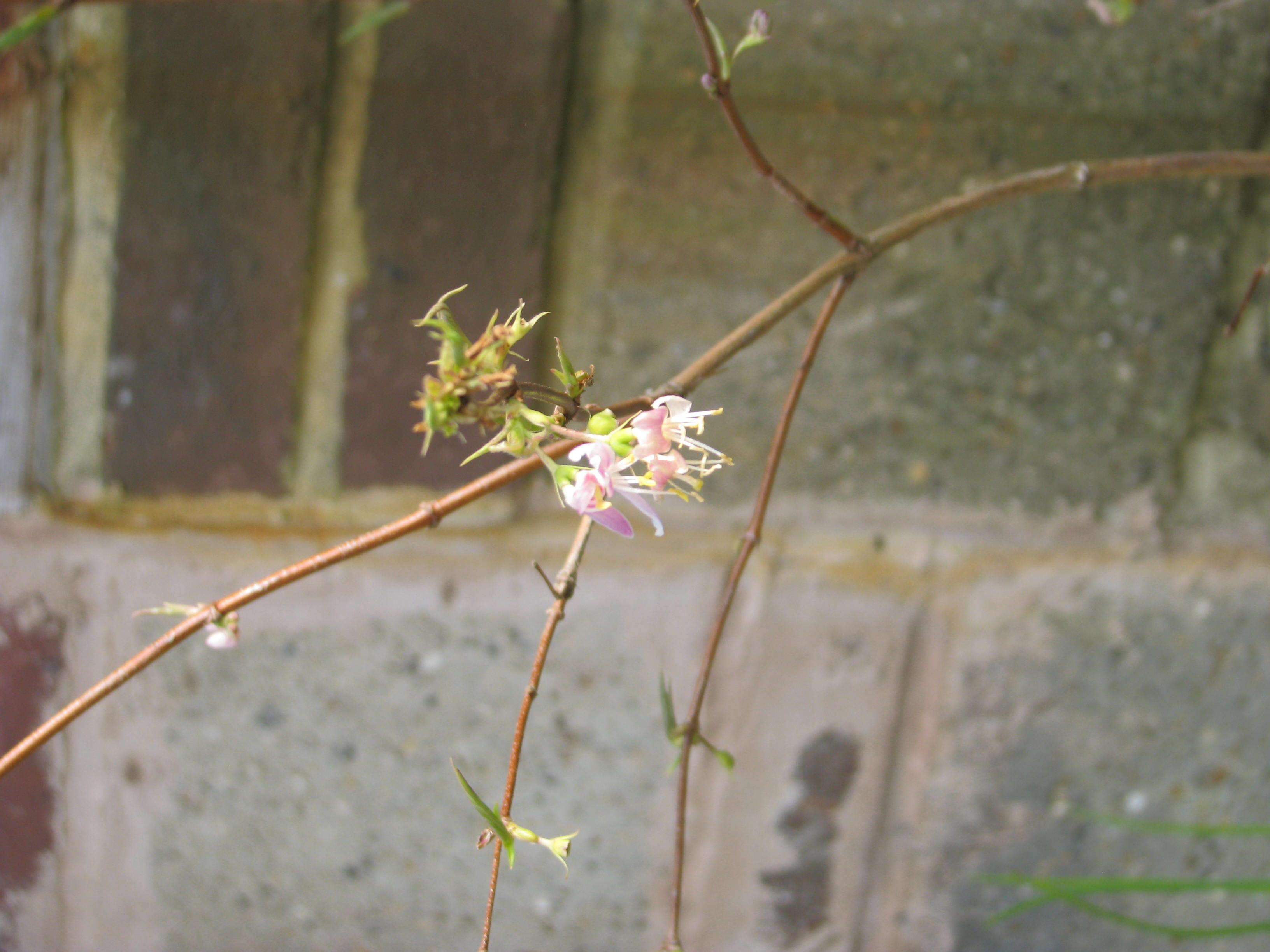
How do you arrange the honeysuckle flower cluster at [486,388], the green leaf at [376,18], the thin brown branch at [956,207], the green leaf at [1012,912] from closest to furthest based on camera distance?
the honeysuckle flower cluster at [486,388] < the thin brown branch at [956,207] < the green leaf at [376,18] < the green leaf at [1012,912]

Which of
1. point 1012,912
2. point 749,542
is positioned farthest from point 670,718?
point 1012,912

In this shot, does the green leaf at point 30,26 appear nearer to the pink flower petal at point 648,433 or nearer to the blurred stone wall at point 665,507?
the blurred stone wall at point 665,507

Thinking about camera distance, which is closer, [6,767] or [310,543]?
[6,767]

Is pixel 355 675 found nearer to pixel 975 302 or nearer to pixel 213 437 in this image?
pixel 213 437

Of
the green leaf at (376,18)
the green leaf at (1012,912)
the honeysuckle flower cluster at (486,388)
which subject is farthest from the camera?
the green leaf at (1012,912)

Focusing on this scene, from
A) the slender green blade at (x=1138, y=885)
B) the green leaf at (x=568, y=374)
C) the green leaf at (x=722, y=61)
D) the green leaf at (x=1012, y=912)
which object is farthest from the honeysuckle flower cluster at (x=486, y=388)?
the green leaf at (x=1012, y=912)

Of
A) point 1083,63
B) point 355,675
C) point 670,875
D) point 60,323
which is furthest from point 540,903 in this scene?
point 1083,63

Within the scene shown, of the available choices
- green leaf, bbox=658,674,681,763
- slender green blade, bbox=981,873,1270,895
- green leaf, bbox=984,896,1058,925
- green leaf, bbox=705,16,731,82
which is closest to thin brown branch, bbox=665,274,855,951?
green leaf, bbox=658,674,681,763
